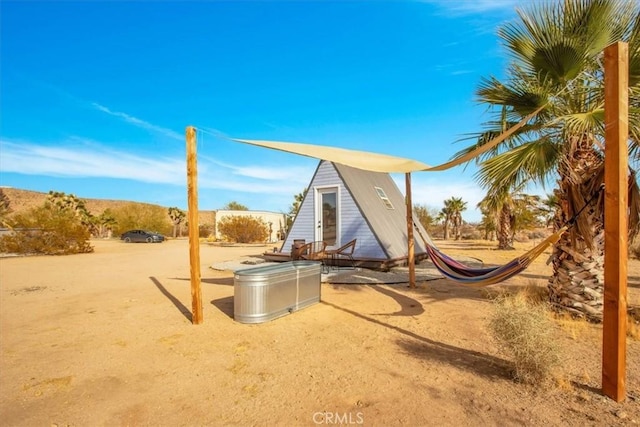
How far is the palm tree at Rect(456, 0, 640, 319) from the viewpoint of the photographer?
4.51 metres

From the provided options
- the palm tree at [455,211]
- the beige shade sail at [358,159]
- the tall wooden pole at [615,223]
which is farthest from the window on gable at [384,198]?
the palm tree at [455,211]

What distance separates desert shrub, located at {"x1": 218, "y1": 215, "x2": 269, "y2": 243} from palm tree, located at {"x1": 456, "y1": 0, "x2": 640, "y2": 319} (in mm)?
22865

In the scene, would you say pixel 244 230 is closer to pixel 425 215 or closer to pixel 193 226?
pixel 425 215

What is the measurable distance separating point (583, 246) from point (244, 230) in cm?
2389

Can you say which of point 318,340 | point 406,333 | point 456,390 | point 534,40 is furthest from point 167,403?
point 534,40

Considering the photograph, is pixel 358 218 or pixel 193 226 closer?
pixel 193 226

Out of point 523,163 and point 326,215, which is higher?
point 523,163

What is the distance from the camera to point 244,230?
88.2ft

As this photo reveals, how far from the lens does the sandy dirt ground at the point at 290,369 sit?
2.81 meters

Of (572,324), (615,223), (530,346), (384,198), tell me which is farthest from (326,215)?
(615,223)

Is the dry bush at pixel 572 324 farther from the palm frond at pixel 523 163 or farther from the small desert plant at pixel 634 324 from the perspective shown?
the palm frond at pixel 523 163

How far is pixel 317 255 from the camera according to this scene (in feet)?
32.4

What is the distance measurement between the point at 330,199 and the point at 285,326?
689 centimetres

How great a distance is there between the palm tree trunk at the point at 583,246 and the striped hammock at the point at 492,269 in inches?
16.3
